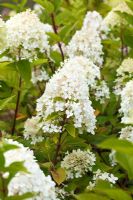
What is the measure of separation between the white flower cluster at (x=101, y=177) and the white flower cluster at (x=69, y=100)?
0.28 m

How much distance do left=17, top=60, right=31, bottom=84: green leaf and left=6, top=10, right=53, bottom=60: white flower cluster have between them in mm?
77

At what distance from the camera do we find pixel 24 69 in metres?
3.44

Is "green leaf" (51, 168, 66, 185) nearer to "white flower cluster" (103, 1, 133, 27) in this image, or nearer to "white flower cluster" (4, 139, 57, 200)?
"white flower cluster" (4, 139, 57, 200)

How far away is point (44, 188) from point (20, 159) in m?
0.15

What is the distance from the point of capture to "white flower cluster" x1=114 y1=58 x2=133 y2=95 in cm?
389

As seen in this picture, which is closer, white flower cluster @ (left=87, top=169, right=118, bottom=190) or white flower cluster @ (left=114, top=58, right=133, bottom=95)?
white flower cluster @ (left=87, top=169, right=118, bottom=190)

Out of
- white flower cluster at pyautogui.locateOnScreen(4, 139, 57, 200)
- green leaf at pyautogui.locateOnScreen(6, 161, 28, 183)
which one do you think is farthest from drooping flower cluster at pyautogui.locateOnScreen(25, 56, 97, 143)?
green leaf at pyautogui.locateOnScreen(6, 161, 28, 183)

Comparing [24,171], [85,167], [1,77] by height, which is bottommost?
A: [85,167]

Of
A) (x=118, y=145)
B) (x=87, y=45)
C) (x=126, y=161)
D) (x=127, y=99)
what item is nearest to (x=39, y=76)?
(x=87, y=45)

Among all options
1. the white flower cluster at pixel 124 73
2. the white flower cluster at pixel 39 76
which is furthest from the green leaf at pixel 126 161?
the white flower cluster at pixel 39 76

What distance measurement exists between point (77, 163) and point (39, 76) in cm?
150

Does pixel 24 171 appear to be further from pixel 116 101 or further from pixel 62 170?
pixel 116 101

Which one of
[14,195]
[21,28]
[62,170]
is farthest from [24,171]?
[21,28]

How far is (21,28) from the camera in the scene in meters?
3.52
